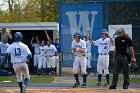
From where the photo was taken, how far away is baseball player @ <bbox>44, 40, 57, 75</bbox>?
23.7m

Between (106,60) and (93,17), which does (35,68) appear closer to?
(93,17)

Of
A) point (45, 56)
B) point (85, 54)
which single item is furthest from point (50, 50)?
point (85, 54)

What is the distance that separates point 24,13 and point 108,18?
3603 centimetres

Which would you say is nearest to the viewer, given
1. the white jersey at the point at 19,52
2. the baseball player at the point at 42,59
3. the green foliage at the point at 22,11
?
the white jersey at the point at 19,52

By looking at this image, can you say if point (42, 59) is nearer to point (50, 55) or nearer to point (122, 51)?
point (50, 55)

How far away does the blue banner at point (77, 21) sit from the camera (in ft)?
80.3

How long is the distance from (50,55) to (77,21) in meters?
2.33

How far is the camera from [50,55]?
949 inches

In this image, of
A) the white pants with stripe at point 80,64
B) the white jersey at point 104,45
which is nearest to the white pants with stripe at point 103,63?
the white jersey at point 104,45

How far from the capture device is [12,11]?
5775cm

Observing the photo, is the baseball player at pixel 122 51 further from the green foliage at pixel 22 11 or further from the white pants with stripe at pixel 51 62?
the green foliage at pixel 22 11

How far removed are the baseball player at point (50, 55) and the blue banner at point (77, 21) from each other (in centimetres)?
75

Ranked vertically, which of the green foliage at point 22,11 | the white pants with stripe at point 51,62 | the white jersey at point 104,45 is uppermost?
the green foliage at point 22,11

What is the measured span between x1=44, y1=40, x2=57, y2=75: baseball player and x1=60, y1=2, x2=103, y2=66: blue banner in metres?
0.75
